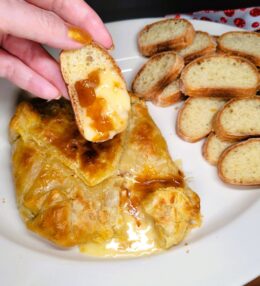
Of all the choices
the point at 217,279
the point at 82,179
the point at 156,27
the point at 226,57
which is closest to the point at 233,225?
the point at 217,279

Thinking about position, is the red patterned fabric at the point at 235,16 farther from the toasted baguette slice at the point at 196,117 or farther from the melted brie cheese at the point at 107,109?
the melted brie cheese at the point at 107,109

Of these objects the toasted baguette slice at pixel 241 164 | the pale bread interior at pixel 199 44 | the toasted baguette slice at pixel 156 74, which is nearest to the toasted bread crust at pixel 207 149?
the toasted baguette slice at pixel 241 164

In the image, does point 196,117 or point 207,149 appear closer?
point 207,149

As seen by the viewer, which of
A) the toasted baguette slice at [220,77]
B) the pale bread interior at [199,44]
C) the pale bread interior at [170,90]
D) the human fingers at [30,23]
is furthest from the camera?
the pale bread interior at [199,44]

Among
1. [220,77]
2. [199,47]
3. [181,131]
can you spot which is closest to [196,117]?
[181,131]

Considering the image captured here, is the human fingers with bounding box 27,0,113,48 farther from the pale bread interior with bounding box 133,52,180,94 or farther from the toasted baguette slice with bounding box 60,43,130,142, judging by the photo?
the pale bread interior with bounding box 133,52,180,94

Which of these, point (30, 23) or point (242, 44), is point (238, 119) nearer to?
point (242, 44)

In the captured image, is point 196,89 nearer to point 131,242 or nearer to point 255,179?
point 255,179
